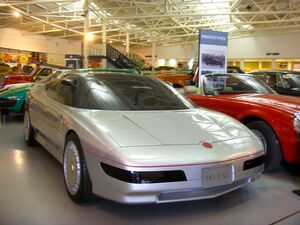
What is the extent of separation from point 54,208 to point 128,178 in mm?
863

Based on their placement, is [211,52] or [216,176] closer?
[216,176]

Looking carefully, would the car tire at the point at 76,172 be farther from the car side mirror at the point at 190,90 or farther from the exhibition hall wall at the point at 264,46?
the exhibition hall wall at the point at 264,46

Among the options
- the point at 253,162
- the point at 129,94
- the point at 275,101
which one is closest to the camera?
the point at 253,162

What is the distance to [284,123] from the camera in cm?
399

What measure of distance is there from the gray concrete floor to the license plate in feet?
1.13

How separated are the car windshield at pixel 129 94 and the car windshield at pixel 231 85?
1492 millimetres

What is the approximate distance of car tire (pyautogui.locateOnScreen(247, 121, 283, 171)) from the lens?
410 centimetres

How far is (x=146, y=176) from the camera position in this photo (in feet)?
8.46

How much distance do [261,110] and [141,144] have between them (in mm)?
2097

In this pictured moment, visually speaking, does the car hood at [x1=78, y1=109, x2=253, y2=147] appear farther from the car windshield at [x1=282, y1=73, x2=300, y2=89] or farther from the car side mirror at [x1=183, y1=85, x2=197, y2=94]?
the car windshield at [x1=282, y1=73, x2=300, y2=89]

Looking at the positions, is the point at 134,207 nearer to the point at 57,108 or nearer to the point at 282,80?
the point at 57,108

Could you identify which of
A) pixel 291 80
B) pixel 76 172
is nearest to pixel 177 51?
pixel 291 80

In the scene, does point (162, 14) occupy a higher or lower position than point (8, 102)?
higher

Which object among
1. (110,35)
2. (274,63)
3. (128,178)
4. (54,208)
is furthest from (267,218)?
(110,35)
